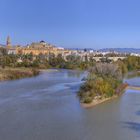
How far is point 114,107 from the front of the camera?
50.0ft

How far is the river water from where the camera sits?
10.6 meters

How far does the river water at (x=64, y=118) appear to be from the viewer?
10609 millimetres

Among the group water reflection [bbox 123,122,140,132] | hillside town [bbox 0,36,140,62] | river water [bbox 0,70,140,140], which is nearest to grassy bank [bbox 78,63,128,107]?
river water [bbox 0,70,140,140]

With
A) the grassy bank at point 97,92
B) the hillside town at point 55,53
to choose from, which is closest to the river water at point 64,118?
the grassy bank at point 97,92

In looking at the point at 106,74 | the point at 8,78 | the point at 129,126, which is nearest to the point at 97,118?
the point at 129,126

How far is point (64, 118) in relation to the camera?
42.1ft

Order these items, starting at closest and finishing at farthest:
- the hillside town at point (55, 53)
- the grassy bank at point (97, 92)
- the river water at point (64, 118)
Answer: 1. the river water at point (64, 118)
2. the grassy bank at point (97, 92)
3. the hillside town at point (55, 53)

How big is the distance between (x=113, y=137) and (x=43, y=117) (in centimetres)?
341

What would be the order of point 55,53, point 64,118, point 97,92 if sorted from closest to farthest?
point 64,118 < point 97,92 < point 55,53

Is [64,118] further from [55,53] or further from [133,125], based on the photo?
[55,53]

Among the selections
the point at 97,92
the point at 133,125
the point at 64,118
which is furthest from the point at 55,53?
the point at 133,125

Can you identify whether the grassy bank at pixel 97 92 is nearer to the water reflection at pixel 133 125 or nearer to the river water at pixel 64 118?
the river water at pixel 64 118

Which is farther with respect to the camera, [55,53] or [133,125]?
[55,53]

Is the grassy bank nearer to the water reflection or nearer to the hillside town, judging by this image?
the water reflection
